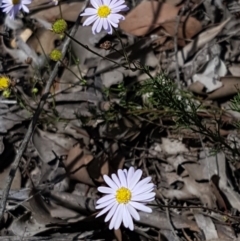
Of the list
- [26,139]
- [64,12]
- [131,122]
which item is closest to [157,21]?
[64,12]

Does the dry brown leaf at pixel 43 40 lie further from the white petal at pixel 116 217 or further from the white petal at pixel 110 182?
the white petal at pixel 116 217

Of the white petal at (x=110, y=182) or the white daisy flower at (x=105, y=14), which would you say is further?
the white daisy flower at (x=105, y=14)

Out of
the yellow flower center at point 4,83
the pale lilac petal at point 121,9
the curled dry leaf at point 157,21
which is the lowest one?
the yellow flower center at point 4,83

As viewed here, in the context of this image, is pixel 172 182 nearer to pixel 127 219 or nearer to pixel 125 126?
→ pixel 125 126

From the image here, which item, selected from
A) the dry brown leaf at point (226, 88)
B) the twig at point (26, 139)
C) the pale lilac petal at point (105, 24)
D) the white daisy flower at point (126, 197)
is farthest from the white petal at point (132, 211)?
the dry brown leaf at point (226, 88)

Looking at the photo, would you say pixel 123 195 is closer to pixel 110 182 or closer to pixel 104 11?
pixel 110 182
